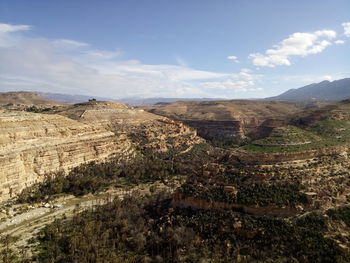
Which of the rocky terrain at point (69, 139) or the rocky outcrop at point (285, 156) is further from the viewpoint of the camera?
the rocky terrain at point (69, 139)

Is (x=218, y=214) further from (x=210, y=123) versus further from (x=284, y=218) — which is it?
(x=210, y=123)

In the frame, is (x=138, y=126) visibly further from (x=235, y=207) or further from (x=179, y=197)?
(x=235, y=207)

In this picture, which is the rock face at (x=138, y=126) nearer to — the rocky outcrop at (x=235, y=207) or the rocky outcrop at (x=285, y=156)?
the rocky outcrop at (x=285, y=156)

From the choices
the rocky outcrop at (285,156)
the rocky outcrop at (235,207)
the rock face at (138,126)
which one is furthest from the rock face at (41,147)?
the rocky outcrop at (285,156)

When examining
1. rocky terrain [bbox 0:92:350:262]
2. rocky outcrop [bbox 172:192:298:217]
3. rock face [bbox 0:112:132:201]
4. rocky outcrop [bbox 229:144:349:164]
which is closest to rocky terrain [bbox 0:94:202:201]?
rock face [bbox 0:112:132:201]

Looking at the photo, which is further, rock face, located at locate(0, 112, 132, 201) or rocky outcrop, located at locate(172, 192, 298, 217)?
rock face, located at locate(0, 112, 132, 201)

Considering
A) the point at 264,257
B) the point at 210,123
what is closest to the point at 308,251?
the point at 264,257

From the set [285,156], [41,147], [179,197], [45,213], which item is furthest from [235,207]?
[41,147]

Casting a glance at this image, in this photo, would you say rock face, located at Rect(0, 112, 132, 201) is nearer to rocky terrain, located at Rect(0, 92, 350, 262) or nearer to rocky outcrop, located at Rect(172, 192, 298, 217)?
rocky terrain, located at Rect(0, 92, 350, 262)
